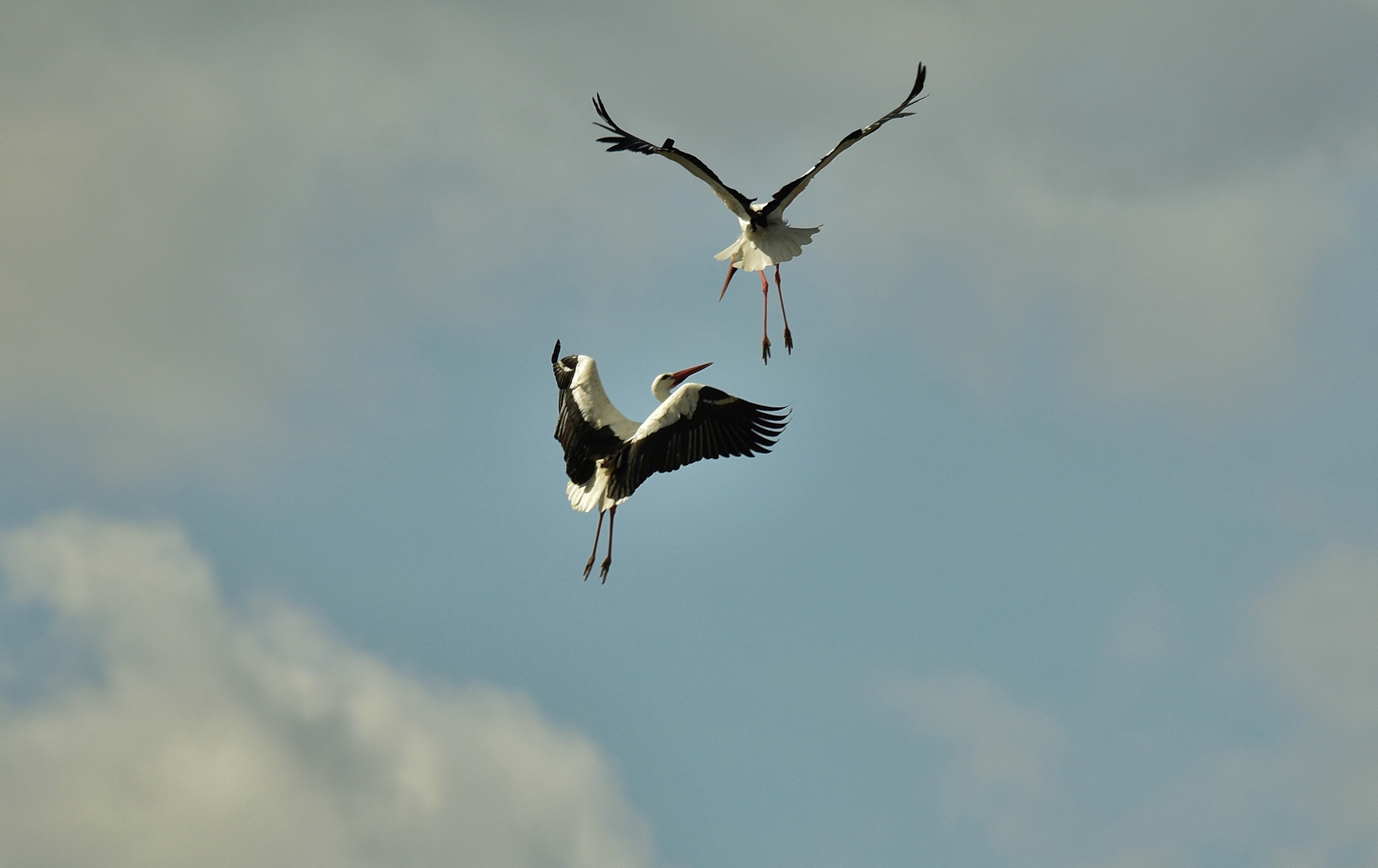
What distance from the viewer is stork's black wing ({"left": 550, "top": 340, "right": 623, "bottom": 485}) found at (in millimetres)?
22094

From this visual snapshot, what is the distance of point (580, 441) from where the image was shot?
73.0ft

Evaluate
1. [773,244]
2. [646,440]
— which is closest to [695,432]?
[646,440]

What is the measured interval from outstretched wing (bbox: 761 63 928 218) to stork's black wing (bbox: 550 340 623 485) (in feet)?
12.6

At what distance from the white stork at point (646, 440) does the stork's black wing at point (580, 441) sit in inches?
0.4

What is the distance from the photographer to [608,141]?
22.4 m

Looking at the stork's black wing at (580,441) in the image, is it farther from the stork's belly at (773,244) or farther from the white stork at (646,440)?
the stork's belly at (773,244)

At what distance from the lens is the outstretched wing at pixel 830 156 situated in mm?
22578

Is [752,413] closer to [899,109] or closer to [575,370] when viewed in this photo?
[575,370]

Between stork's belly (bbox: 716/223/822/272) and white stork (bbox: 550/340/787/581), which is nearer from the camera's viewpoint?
white stork (bbox: 550/340/787/581)

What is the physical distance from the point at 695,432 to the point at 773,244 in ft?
12.7

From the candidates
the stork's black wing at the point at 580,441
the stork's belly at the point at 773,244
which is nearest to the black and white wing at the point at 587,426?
the stork's black wing at the point at 580,441

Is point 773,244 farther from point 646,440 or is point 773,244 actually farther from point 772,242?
point 646,440

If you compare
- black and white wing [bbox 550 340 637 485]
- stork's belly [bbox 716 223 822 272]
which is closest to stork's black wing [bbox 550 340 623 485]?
black and white wing [bbox 550 340 637 485]

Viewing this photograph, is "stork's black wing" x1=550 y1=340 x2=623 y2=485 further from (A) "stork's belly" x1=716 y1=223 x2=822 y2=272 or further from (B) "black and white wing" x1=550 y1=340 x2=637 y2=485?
(A) "stork's belly" x1=716 y1=223 x2=822 y2=272
